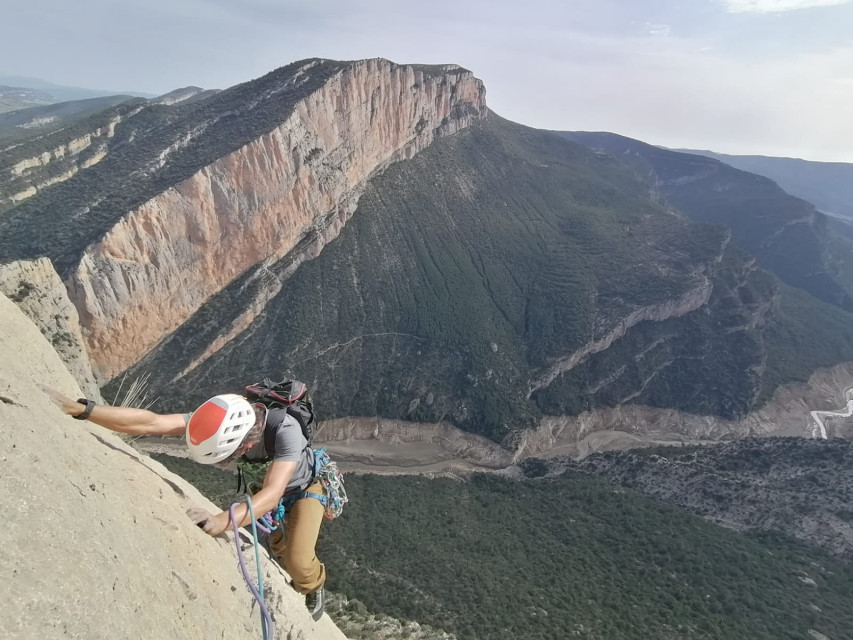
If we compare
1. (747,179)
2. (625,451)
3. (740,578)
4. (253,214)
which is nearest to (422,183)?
(253,214)

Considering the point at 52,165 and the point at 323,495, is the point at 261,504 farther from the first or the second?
the point at 52,165

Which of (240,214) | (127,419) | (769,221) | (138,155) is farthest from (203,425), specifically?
(769,221)

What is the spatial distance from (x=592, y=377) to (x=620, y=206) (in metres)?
45.5

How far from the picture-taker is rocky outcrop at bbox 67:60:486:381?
47.7 meters

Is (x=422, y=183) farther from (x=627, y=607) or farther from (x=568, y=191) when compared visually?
(x=627, y=607)

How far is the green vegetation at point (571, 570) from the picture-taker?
2838 centimetres

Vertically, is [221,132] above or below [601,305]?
above

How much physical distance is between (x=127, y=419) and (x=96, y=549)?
5.71ft

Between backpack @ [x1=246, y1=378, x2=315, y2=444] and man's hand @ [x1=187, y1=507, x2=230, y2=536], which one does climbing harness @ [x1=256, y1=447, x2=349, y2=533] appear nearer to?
man's hand @ [x1=187, y1=507, x2=230, y2=536]

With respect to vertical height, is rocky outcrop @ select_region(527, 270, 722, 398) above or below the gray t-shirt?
below

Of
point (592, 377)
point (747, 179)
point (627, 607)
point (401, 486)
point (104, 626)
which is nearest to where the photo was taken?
point (104, 626)

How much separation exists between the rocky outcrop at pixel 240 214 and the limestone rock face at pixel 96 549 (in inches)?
1835

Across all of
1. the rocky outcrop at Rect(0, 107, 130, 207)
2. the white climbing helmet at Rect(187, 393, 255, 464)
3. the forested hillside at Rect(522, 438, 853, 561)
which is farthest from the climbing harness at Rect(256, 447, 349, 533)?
the rocky outcrop at Rect(0, 107, 130, 207)

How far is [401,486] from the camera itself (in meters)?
47.1
